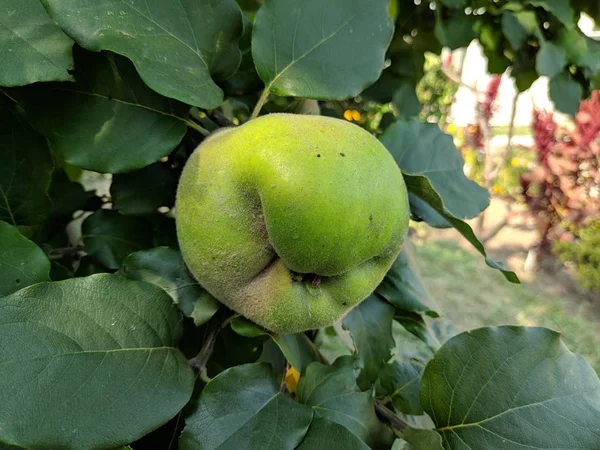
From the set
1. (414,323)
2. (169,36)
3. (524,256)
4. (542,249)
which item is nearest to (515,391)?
(414,323)

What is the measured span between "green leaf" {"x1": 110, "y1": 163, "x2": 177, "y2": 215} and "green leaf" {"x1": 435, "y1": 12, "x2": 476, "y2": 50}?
0.56m

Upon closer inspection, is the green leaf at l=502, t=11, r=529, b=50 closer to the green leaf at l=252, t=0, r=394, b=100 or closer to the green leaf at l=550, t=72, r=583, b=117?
the green leaf at l=550, t=72, r=583, b=117

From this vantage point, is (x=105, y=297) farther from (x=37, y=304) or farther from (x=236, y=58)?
(x=236, y=58)

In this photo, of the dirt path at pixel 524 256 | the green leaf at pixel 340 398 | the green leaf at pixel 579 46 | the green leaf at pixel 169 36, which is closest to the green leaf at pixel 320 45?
the green leaf at pixel 169 36

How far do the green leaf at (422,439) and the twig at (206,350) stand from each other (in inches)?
8.2

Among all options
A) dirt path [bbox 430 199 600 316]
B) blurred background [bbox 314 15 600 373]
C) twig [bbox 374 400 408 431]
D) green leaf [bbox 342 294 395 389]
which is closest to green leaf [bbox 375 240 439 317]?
green leaf [bbox 342 294 395 389]

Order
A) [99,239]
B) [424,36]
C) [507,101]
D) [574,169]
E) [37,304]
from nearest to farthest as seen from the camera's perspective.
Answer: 1. [37,304]
2. [99,239]
3. [424,36]
4. [574,169]
5. [507,101]

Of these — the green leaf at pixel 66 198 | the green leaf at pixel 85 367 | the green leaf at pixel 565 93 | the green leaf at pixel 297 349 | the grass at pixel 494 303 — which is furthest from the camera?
the grass at pixel 494 303

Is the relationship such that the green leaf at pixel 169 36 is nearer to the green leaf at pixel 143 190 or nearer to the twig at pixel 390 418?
the green leaf at pixel 143 190

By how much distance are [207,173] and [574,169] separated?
11.2ft

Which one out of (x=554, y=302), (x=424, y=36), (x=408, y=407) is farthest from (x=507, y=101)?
(x=408, y=407)

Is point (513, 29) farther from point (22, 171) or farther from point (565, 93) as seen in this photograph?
point (22, 171)

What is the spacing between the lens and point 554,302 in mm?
3072

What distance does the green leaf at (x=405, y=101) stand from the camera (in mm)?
1033
